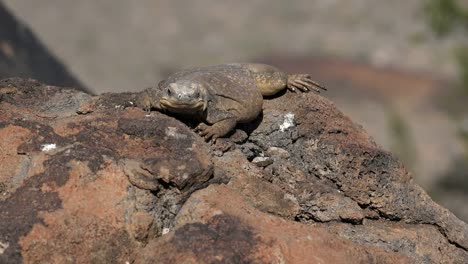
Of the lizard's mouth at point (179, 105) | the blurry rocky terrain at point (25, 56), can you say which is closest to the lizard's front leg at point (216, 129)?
the lizard's mouth at point (179, 105)

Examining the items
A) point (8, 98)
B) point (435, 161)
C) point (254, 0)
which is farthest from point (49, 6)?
point (8, 98)

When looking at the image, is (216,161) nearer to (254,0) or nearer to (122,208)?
(122,208)

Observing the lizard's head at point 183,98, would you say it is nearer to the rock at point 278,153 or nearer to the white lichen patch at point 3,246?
the rock at point 278,153

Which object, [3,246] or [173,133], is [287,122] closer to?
[173,133]

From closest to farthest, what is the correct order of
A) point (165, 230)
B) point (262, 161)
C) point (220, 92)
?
point (165, 230) → point (262, 161) → point (220, 92)

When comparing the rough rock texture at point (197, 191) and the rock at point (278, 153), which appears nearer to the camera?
the rough rock texture at point (197, 191)

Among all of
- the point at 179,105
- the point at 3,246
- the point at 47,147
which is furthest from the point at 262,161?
the point at 3,246
